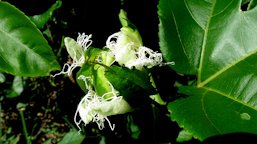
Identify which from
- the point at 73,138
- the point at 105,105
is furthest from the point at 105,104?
the point at 73,138

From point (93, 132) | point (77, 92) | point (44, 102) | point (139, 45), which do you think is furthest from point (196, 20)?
point (44, 102)

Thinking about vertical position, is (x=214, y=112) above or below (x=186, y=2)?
below

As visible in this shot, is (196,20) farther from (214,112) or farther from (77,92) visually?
(77,92)

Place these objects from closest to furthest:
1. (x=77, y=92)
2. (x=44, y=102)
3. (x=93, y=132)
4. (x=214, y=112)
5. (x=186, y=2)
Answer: (x=214, y=112) → (x=186, y=2) → (x=93, y=132) → (x=77, y=92) → (x=44, y=102)

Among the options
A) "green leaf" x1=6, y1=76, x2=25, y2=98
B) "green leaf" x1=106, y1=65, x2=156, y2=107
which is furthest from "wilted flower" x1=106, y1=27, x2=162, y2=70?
"green leaf" x1=6, y1=76, x2=25, y2=98

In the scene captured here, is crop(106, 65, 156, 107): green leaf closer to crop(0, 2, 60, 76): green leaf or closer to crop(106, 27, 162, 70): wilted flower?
crop(106, 27, 162, 70): wilted flower

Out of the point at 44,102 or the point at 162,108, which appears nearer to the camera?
the point at 162,108

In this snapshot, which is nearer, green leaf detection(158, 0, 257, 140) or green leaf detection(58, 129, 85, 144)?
green leaf detection(158, 0, 257, 140)
